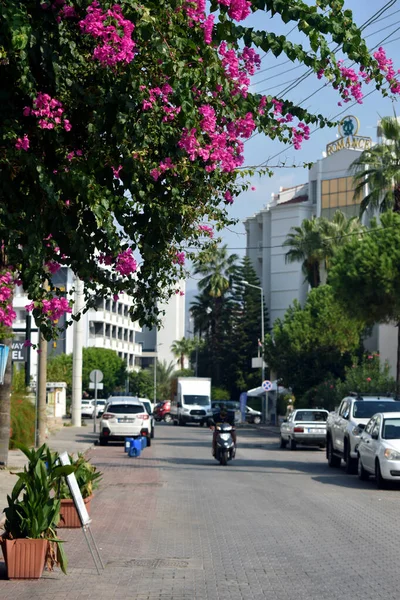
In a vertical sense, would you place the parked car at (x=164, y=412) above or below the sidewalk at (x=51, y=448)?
below

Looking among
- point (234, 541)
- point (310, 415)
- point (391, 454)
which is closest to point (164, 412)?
point (310, 415)

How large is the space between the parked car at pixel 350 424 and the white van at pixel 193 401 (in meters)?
40.8

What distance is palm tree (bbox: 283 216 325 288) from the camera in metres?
66.4

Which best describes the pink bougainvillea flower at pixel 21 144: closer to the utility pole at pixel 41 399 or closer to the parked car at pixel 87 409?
the utility pole at pixel 41 399

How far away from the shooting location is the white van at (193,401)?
69438 millimetres

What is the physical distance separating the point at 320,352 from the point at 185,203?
2144 inches

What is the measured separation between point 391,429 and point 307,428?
1483cm

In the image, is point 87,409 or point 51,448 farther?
point 87,409

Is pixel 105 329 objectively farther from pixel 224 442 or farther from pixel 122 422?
pixel 224 442

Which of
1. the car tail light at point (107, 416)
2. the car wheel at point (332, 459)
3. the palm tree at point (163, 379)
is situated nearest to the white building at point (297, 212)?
the palm tree at point (163, 379)

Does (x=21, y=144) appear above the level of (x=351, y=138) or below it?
below

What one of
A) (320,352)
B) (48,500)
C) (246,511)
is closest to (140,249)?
(48,500)

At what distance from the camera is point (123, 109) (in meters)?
8.52

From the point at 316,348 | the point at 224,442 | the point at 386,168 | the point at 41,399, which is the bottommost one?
the point at 224,442
